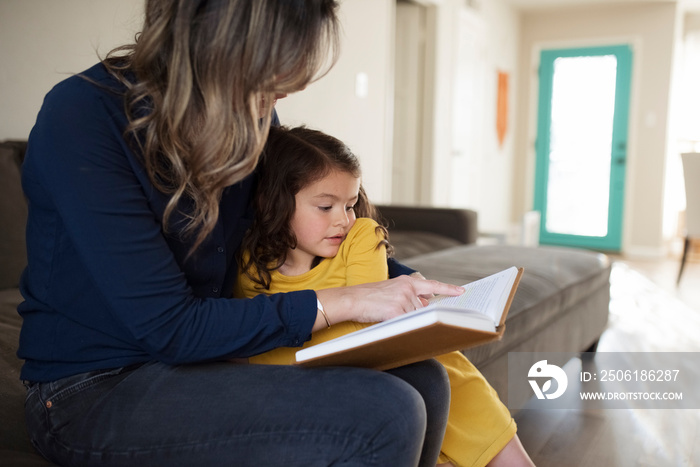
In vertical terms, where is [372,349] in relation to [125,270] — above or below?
below

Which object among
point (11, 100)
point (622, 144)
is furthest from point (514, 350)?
point (622, 144)

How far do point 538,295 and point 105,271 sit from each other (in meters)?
1.40

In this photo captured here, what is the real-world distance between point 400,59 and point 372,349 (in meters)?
4.12

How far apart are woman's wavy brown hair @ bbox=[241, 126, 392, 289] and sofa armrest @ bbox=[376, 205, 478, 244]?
1.78 meters

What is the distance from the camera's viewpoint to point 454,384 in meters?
1.18

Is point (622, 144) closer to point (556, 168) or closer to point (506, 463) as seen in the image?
point (556, 168)

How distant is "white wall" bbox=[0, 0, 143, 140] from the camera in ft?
6.77

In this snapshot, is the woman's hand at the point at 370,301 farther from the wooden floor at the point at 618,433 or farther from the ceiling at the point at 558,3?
the ceiling at the point at 558,3

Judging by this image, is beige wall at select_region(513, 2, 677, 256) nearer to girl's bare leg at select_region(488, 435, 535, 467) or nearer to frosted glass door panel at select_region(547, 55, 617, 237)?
frosted glass door panel at select_region(547, 55, 617, 237)

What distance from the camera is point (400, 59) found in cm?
467

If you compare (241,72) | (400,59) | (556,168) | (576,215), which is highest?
(400,59)

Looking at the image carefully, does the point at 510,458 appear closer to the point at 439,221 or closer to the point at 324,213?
the point at 324,213

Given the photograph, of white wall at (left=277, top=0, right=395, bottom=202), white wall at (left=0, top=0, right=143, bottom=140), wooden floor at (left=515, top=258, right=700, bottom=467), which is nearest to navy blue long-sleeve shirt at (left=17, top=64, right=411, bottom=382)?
wooden floor at (left=515, top=258, right=700, bottom=467)

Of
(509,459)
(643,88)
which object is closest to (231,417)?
(509,459)
